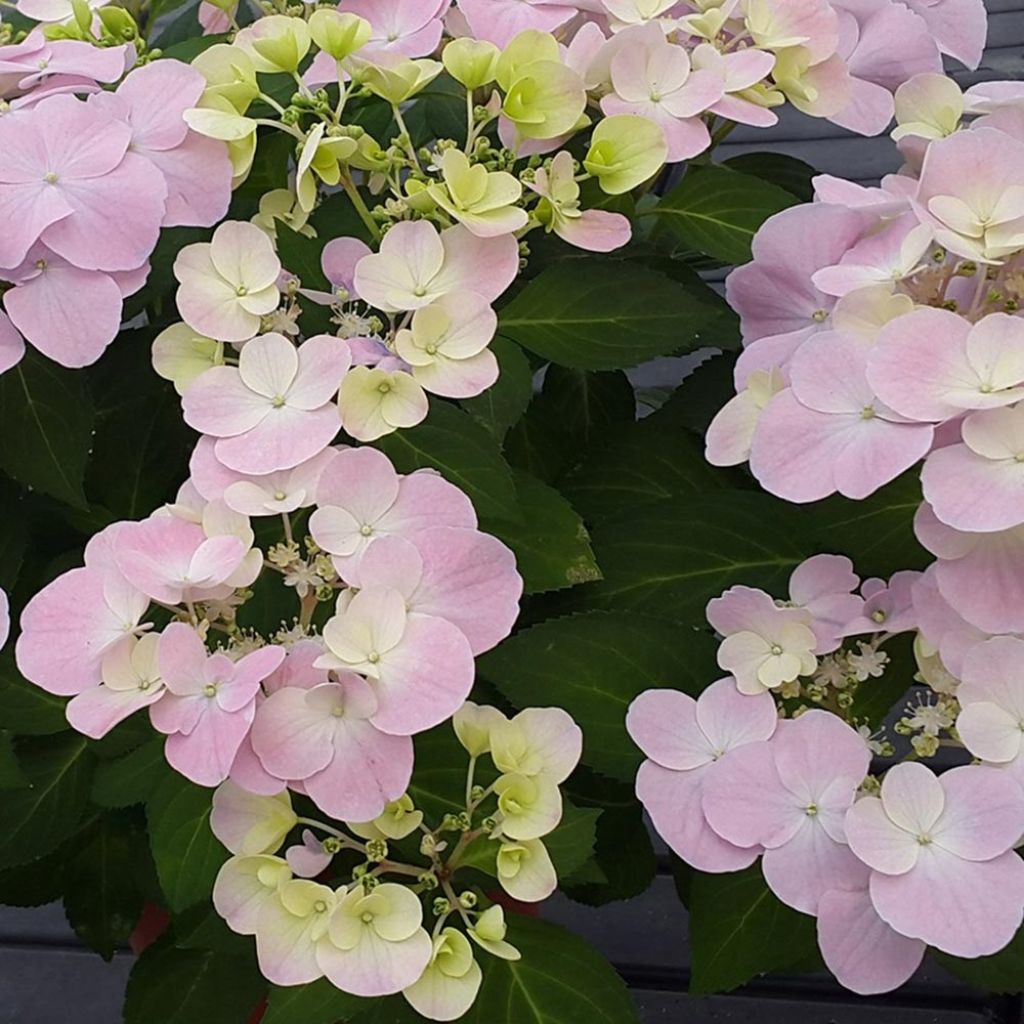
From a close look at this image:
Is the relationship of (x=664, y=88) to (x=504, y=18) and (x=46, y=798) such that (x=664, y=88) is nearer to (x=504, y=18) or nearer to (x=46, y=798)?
(x=504, y=18)

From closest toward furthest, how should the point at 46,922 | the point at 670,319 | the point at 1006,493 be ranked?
the point at 1006,493
the point at 670,319
the point at 46,922

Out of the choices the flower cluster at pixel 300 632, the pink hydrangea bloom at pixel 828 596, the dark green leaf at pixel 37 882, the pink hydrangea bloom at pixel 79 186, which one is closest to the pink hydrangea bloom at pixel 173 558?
the flower cluster at pixel 300 632

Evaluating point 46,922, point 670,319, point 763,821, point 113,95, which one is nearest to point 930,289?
point 670,319

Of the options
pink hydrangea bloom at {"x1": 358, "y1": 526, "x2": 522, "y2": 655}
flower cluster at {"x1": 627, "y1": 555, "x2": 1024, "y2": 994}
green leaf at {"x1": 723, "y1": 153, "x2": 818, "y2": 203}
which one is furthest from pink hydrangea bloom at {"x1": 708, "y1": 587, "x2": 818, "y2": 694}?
green leaf at {"x1": 723, "y1": 153, "x2": 818, "y2": 203}

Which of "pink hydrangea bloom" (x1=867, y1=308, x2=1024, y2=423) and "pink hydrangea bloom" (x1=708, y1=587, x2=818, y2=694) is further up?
"pink hydrangea bloom" (x1=867, y1=308, x2=1024, y2=423)

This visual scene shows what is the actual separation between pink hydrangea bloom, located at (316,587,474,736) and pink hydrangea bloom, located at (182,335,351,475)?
0.23ft

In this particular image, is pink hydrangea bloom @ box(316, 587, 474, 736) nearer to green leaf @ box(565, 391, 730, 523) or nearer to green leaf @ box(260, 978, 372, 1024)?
green leaf @ box(260, 978, 372, 1024)

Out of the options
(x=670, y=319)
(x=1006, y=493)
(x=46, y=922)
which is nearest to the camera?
(x=1006, y=493)

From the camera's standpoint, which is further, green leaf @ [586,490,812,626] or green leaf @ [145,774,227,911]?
green leaf @ [586,490,812,626]

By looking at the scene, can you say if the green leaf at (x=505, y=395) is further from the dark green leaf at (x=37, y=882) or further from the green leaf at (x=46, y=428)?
the dark green leaf at (x=37, y=882)

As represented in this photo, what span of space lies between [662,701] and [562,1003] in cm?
12

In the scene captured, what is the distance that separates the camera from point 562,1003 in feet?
1.67

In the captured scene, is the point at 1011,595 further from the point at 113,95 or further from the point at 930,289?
the point at 113,95

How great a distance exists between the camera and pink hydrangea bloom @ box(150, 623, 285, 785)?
413 millimetres
